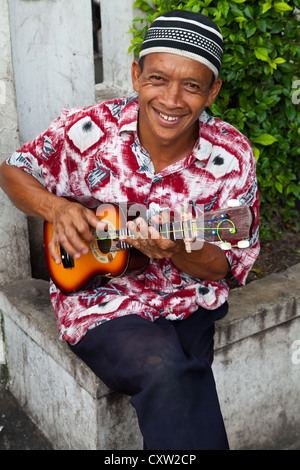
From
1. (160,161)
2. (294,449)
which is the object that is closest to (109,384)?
(160,161)

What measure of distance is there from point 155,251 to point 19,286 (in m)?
1.33

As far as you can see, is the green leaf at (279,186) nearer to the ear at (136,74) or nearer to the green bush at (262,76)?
the green bush at (262,76)

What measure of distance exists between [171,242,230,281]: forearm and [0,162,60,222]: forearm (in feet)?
1.87

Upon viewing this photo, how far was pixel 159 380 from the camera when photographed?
1.87 metres

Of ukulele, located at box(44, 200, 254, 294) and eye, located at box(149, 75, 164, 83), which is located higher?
eye, located at box(149, 75, 164, 83)

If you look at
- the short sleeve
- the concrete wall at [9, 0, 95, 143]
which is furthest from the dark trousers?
the concrete wall at [9, 0, 95, 143]

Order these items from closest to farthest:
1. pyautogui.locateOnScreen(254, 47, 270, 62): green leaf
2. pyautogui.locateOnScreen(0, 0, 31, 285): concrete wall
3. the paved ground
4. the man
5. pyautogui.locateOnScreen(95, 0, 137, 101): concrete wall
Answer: the man
pyautogui.locateOnScreen(0, 0, 31, 285): concrete wall
the paved ground
pyautogui.locateOnScreen(254, 47, 270, 62): green leaf
pyautogui.locateOnScreen(95, 0, 137, 101): concrete wall

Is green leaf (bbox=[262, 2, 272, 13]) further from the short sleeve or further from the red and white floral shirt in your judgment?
the short sleeve

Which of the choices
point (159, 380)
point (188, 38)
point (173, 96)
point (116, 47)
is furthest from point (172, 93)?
point (116, 47)

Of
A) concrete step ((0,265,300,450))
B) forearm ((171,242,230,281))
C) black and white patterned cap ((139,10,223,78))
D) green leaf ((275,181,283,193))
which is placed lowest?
concrete step ((0,265,300,450))

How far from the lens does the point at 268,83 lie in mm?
3410

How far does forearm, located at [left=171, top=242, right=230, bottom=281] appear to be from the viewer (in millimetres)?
2145

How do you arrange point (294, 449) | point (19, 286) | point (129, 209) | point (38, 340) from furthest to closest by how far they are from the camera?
1. point (294, 449)
2. point (19, 286)
3. point (38, 340)
4. point (129, 209)
